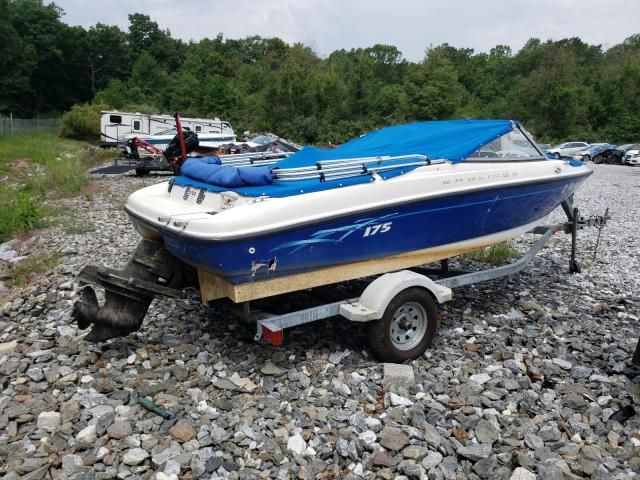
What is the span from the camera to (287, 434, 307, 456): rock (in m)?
3.38

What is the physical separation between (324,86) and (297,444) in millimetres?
46217

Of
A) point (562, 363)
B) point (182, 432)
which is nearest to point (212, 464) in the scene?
point (182, 432)

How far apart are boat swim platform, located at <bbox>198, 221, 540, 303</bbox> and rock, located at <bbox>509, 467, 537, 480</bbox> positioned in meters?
1.94

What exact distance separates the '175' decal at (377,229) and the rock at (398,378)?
43.5 inches

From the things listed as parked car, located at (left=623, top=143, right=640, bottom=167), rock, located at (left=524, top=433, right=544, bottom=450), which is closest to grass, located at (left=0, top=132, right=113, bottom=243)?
rock, located at (left=524, top=433, right=544, bottom=450)

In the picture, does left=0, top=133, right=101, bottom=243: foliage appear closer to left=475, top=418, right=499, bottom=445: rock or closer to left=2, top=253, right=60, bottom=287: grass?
left=2, top=253, right=60, bottom=287: grass

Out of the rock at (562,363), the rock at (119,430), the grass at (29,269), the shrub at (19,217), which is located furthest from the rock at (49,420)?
the shrub at (19,217)

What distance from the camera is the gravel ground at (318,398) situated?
3240 mm

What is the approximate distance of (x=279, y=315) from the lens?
453 centimetres

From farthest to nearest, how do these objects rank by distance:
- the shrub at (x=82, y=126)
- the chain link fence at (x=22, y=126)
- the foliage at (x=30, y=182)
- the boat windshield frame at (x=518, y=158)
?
1. the shrub at (x=82, y=126)
2. the chain link fence at (x=22, y=126)
3. the foliage at (x=30, y=182)
4. the boat windshield frame at (x=518, y=158)

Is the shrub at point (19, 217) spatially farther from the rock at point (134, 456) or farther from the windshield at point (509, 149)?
the windshield at point (509, 149)

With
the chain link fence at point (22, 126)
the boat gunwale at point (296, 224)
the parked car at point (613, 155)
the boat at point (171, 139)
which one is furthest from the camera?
the chain link fence at point (22, 126)

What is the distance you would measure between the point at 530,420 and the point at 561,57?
5957 centimetres

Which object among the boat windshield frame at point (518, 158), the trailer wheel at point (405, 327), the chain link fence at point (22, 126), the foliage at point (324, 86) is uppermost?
the foliage at point (324, 86)
